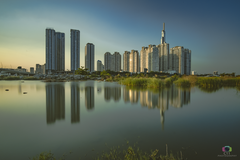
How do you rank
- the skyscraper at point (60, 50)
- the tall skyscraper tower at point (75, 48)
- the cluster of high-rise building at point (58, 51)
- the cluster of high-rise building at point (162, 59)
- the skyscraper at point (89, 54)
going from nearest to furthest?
the cluster of high-rise building at point (58, 51) < the tall skyscraper tower at point (75, 48) < the skyscraper at point (60, 50) < the cluster of high-rise building at point (162, 59) < the skyscraper at point (89, 54)

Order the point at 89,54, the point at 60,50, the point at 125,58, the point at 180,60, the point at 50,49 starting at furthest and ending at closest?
the point at 125,58, the point at 180,60, the point at 89,54, the point at 60,50, the point at 50,49

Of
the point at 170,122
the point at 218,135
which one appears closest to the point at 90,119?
the point at 170,122

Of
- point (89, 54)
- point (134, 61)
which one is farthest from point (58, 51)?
point (134, 61)

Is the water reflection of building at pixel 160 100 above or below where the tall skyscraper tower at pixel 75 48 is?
below

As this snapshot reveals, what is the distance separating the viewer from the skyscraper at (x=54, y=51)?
61.2 meters

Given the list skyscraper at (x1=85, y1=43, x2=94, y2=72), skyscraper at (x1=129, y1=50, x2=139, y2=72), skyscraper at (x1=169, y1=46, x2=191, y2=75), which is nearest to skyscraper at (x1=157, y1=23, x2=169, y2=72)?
skyscraper at (x1=169, y1=46, x2=191, y2=75)

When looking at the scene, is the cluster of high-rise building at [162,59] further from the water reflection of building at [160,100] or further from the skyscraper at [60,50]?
the water reflection of building at [160,100]

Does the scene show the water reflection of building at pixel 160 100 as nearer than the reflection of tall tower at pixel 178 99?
Yes

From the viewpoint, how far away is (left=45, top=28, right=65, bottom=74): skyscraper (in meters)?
61.2

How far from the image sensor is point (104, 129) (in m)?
3.77

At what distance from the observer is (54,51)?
6406cm

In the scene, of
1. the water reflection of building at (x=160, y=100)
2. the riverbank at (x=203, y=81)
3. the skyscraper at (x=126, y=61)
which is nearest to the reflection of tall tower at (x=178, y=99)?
the water reflection of building at (x=160, y=100)

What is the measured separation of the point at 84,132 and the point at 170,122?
3004 mm

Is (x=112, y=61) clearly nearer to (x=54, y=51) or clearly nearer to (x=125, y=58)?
(x=125, y=58)
